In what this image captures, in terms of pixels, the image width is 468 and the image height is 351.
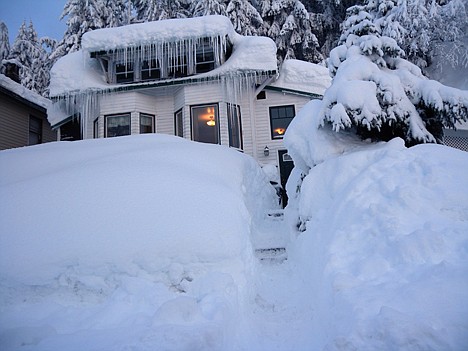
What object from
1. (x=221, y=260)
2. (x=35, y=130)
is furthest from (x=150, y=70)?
(x=221, y=260)

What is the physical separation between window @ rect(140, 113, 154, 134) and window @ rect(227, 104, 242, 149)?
331cm

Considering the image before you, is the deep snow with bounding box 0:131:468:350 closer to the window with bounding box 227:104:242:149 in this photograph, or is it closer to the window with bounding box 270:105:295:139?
the window with bounding box 227:104:242:149

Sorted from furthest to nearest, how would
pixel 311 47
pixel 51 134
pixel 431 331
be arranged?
pixel 311 47 → pixel 51 134 → pixel 431 331

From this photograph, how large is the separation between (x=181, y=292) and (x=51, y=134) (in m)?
16.2

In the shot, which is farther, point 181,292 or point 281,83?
point 281,83

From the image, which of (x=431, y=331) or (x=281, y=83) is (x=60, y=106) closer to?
(x=281, y=83)

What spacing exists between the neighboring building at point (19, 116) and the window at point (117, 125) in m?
4.82

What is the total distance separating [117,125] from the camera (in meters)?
11.4

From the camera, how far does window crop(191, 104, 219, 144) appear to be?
35.9 ft

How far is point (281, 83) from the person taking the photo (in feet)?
38.1

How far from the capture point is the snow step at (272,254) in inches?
176

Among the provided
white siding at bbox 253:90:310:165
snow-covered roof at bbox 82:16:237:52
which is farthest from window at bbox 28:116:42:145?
white siding at bbox 253:90:310:165

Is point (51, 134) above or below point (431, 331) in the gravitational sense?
above

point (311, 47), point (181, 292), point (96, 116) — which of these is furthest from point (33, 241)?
point (311, 47)
